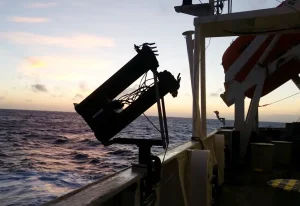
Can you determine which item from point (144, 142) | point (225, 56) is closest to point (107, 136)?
point (144, 142)

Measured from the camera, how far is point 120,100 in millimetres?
2998

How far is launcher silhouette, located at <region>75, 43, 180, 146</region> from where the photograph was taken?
9.48ft

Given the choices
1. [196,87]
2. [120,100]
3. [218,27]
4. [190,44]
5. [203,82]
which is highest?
[218,27]

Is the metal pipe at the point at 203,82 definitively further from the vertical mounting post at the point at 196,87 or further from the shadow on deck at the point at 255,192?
the shadow on deck at the point at 255,192

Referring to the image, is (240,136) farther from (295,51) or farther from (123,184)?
(123,184)

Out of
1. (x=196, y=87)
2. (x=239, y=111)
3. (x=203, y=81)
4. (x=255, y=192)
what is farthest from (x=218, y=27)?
(x=239, y=111)

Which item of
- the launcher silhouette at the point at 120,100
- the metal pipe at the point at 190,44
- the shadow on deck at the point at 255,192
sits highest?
the metal pipe at the point at 190,44

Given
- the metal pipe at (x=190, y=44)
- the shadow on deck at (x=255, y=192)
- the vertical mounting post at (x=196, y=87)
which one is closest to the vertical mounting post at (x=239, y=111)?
the shadow on deck at (x=255, y=192)

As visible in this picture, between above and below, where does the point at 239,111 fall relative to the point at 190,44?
below

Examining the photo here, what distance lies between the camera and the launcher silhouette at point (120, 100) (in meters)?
2.89

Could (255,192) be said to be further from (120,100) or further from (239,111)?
(120,100)

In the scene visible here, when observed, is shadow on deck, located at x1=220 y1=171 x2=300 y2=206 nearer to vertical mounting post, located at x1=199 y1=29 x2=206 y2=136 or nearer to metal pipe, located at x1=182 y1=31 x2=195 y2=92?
vertical mounting post, located at x1=199 y1=29 x2=206 y2=136

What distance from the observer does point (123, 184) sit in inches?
98.9

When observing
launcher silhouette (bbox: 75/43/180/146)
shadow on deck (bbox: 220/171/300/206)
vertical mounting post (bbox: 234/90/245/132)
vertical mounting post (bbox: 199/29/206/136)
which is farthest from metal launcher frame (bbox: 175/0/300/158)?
vertical mounting post (bbox: 234/90/245/132)
